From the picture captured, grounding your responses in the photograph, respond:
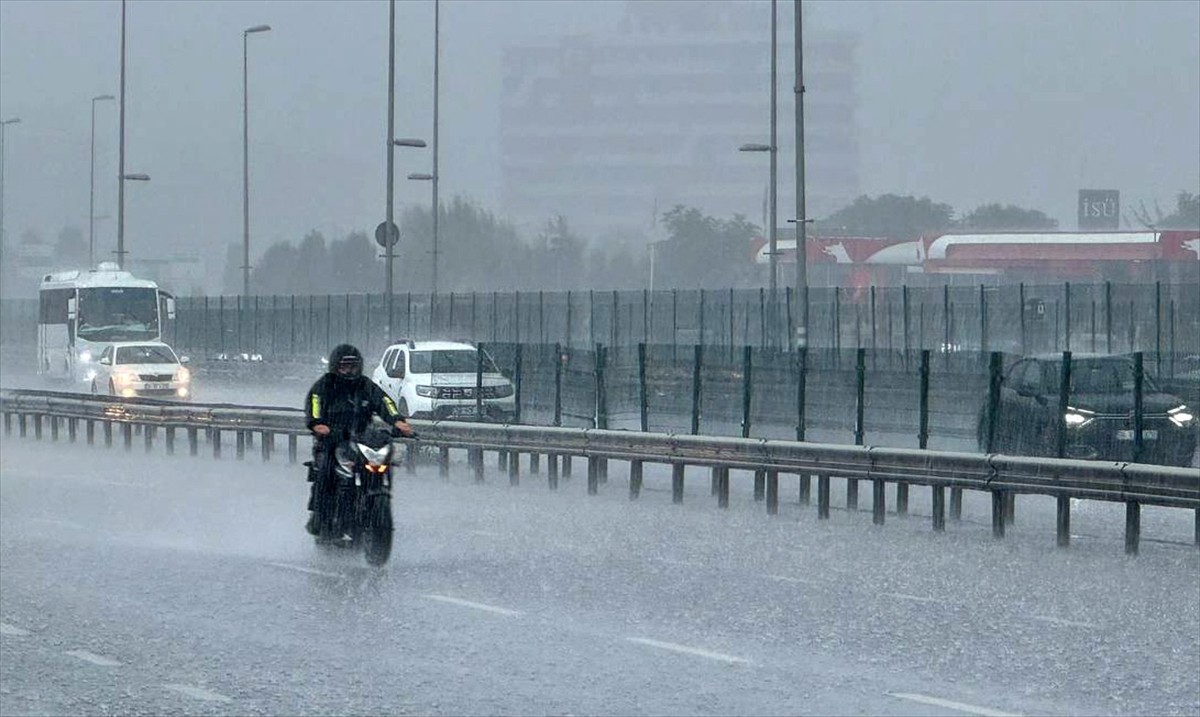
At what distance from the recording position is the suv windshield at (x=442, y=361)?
3528 centimetres

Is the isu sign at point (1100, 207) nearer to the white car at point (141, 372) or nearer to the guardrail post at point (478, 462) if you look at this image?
the white car at point (141, 372)

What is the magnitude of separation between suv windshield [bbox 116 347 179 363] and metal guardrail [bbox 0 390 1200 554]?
13.4 metres

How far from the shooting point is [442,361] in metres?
35.5

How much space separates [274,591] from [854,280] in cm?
9487

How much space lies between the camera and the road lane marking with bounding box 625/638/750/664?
38.1 ft

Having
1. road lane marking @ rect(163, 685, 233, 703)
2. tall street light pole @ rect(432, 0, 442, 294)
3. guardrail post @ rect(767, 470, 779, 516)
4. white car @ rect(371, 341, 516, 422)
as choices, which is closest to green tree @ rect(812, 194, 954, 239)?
tall street light pole @ rect(432, 0, 442, 294)

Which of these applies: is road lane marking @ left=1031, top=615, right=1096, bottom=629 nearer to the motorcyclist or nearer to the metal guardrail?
the motorcyclist

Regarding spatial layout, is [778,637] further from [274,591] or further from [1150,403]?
[1150,403]

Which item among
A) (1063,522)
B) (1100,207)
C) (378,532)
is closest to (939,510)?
(1063,522)

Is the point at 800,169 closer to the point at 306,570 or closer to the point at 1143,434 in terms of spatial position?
the point at 1143,434

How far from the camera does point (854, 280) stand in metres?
108

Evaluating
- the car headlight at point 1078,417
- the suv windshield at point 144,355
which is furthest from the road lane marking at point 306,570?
the suv windshield at point 144,355

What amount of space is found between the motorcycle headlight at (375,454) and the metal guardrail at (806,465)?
692cm

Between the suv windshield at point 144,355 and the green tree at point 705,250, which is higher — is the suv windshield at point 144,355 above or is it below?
below
